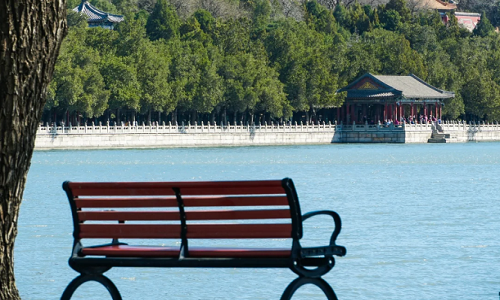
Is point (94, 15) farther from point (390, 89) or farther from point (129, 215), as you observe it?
point (129, 215)

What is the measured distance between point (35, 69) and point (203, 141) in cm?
7469

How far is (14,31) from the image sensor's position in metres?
6.54

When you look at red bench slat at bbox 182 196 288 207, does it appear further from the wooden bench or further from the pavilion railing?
the pavilion railing

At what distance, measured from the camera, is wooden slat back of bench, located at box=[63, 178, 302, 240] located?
26.1 feet

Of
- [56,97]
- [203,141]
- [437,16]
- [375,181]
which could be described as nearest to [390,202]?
[375,181]

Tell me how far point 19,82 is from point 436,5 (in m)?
164

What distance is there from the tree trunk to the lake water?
5.53 metres

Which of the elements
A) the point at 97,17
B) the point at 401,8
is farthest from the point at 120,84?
the point at 401,8

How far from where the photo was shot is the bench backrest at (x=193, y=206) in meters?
7.94

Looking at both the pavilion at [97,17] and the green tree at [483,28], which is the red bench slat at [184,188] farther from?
the green tree at [483,28]

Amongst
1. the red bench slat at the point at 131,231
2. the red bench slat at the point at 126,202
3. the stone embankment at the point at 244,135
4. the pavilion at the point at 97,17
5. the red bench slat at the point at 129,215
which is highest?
the pavilion at the point at 97,17

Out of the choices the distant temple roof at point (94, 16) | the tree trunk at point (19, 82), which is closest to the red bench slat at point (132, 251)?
the tree trunk at point (19, 82)

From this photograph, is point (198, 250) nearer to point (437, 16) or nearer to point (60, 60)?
point (60, 60)

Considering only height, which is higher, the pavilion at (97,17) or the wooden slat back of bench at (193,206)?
the pavilion at (97,17)
